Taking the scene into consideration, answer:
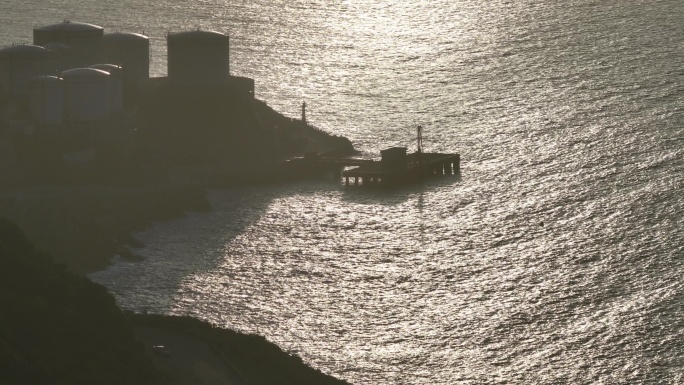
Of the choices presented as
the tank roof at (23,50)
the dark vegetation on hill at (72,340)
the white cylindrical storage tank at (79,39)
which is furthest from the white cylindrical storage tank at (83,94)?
the dark vegetation on hill at (72,340)

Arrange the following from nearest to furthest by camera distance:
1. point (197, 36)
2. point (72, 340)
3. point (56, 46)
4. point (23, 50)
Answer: point (72, 340) < point (23, 50) < point (56, 46) < point (197, 36)

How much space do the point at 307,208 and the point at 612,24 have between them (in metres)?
61.5

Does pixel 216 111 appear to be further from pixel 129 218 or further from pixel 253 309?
pixel 253 309

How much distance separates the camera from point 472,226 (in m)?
85.4

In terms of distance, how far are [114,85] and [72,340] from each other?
40.7m

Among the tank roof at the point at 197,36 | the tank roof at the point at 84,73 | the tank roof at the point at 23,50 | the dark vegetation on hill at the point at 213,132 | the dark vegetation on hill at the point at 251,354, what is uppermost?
the tank roof at the point at 197,36

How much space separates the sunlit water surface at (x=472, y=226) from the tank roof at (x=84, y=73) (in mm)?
9070

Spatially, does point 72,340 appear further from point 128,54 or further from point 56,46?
point 128,54

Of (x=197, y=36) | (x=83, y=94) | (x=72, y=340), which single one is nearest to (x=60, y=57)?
(x=83, y=94)

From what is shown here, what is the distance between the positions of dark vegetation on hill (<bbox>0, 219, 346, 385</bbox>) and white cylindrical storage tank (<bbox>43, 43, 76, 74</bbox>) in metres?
36.1

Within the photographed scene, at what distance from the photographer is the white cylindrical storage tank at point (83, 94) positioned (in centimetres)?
9194

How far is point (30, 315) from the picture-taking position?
5553 centimetres

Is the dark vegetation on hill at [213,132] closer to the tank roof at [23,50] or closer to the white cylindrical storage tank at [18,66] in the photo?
the white cylindrical storage tank at [18,66]

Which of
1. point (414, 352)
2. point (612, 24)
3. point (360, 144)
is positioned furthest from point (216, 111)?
point (612, 24)
